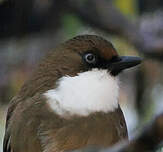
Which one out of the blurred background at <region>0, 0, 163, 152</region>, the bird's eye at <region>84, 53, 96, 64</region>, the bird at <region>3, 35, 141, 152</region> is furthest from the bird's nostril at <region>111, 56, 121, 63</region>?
the blurred background at <region>0, 0, 163, 152</region>

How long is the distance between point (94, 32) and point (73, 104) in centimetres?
221

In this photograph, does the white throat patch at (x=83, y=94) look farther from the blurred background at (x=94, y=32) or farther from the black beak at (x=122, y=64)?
the blurred background at (x=94, y=32)

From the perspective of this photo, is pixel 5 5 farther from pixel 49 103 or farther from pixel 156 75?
pixel 49 103

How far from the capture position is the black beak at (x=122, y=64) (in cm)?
299

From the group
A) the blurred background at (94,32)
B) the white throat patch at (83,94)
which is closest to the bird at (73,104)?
the white throat patch at (83,94)

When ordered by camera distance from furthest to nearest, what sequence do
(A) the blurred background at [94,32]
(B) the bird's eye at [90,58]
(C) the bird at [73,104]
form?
(A) the blurred background at [94,32] < (B) the bird's eye at [90,58] < (C) the bird at [73,104]

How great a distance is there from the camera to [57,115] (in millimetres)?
2846

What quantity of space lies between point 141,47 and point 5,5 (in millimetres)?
1338

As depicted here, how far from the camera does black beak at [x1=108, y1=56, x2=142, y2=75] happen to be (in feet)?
9.81

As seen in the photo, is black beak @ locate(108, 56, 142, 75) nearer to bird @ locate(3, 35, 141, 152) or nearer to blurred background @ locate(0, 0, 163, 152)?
bird @ locate(3, 35, 141, 152)

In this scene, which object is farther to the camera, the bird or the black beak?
the black beak

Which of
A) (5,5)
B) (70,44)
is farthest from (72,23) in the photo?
(70,44)

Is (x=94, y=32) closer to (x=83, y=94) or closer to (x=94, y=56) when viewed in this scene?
(x=94, y=56)

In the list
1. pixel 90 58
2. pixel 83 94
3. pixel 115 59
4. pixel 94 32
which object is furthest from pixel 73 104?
pixel 94 32
